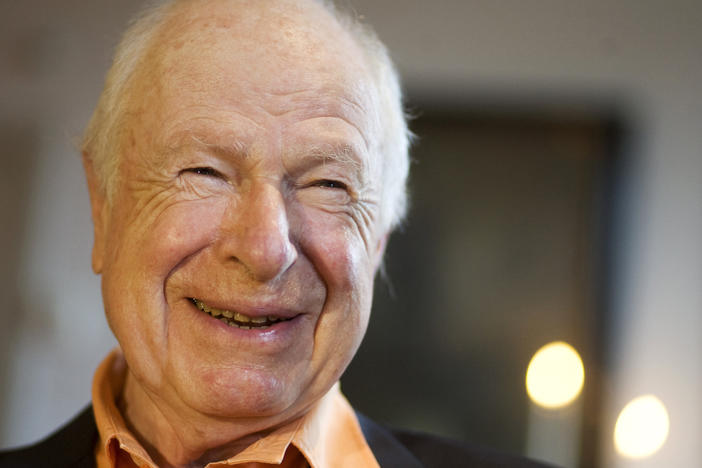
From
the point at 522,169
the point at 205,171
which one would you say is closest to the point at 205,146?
the point at 205,171

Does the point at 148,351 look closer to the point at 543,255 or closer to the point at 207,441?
the point at 207,441

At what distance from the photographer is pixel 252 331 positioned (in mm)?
1017

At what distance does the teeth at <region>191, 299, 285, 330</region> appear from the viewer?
3.37 ft

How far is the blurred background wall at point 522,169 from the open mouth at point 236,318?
166 cm

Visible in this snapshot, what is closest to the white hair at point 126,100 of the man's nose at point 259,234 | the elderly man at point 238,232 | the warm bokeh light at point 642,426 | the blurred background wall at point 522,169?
the elderly man at point 238,232

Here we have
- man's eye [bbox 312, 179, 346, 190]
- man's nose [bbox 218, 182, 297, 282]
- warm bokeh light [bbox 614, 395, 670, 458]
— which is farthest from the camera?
warm bokeh light [bbox 614, 395, 670, 458]

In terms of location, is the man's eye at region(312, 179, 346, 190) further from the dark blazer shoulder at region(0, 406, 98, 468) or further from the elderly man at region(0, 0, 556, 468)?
the dark blazer shoulder at region(0, 406, 98, 468)

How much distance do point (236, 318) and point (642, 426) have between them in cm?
195

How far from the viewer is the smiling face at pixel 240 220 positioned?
1004 millimetres

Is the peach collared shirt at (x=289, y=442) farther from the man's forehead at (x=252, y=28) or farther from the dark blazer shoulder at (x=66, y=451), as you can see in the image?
the man's forehead at (x=252, y=28)

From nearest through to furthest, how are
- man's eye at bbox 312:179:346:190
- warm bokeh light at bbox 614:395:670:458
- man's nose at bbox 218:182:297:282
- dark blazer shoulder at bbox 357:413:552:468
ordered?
1. man's nose at bbox 218:182:297:282
2. man's eye at bbox 312:179:346:190
3. dark blazer shoulder at bbox 357:413:552:468
4. warm bokeh light at bbox 614:395:670:458

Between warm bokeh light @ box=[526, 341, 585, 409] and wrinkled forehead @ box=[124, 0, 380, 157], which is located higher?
wrinkled forehead @ box=[124, 0, 380, 157]

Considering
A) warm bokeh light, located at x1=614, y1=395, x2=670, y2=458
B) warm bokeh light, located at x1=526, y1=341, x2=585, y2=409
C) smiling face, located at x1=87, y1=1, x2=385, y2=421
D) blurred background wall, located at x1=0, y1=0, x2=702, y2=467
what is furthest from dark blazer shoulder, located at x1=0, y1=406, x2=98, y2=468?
warm bokeh light, located at x1=614, y1=395, x2=670, y2=458

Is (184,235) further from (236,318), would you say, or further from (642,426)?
(642,426)
